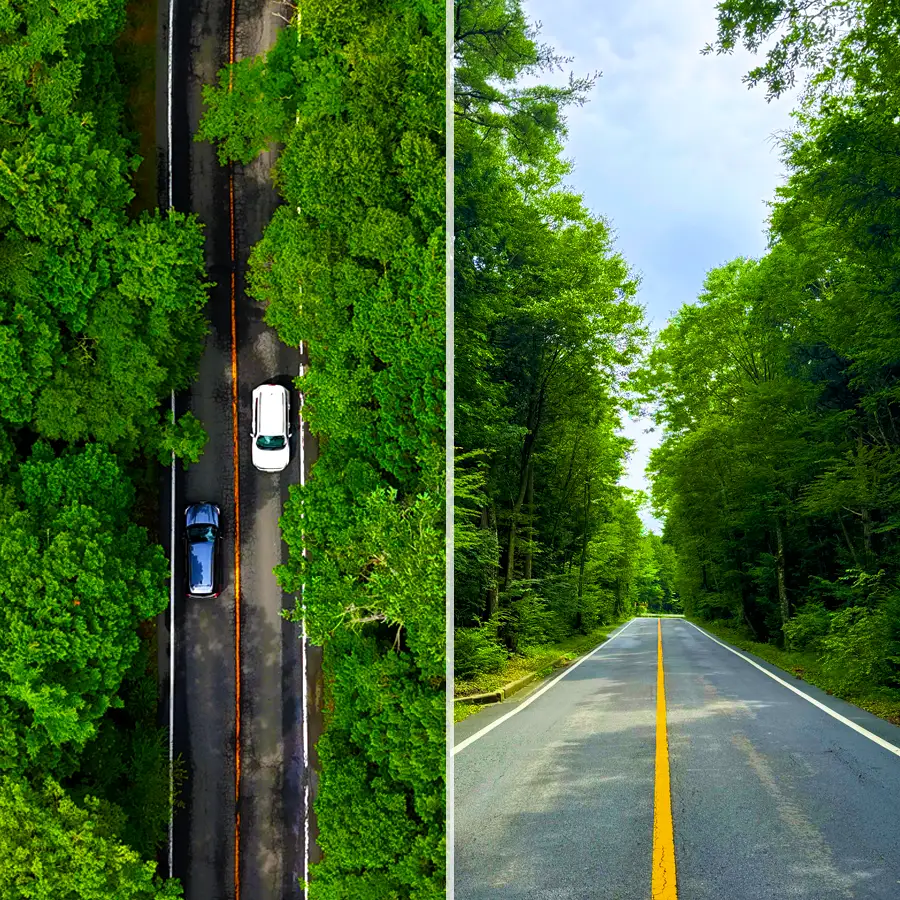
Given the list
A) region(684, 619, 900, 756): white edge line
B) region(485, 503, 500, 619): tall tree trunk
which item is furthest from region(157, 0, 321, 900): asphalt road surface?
region(684, 619, 900, 756): white edge line

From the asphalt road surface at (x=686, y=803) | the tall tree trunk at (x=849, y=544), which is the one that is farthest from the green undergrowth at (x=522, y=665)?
the tall tree trunk at (x=849, y=544)

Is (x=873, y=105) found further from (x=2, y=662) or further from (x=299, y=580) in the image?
(x=2, y=662)

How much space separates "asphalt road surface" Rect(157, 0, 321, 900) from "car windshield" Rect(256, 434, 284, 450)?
0.25m

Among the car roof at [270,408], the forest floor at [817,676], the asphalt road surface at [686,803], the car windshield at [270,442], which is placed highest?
the car roof at [270,408]

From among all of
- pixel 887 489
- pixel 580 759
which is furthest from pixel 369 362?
pixel 887 489

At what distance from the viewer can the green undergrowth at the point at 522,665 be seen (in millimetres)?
8695

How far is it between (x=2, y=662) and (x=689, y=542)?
19202mm

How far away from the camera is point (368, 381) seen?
25.5ft

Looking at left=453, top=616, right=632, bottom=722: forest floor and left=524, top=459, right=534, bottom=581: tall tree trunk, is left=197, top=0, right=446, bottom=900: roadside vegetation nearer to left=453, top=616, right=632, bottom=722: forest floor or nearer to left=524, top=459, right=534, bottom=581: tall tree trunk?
left=453, top=616, right=632, bottom=722: forest floor

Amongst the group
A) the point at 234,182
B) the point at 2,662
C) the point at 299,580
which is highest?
the point at 234,182

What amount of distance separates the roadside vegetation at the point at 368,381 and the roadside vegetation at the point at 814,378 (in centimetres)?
265

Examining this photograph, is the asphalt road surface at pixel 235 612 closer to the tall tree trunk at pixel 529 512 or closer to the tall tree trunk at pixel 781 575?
the tall tree trunk at pixel 529 512

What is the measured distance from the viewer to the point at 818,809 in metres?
4.23

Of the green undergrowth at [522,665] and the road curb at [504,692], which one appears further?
the green undergrowth at [522,665]
